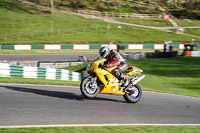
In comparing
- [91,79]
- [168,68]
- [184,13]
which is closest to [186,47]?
[168,68]

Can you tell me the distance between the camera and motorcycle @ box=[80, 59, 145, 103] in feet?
28.9

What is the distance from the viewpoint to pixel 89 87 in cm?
883

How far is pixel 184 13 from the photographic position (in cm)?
6812

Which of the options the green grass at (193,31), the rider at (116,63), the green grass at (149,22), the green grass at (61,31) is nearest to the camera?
the rider at (116,63)

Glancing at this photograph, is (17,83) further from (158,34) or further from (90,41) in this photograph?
(158,34)

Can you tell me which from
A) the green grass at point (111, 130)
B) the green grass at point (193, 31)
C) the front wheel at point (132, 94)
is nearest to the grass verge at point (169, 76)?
the front wheel at point (132, 94)

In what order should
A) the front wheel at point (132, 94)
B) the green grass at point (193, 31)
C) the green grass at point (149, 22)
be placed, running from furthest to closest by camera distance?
1. the green grass at point (149, 22)
2. the green grass at point (193, 31)
3. the front wheel at point (132, 94)

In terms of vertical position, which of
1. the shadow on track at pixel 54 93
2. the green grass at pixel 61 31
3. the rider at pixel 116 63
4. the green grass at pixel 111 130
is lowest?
the green grass at pixel 111 130

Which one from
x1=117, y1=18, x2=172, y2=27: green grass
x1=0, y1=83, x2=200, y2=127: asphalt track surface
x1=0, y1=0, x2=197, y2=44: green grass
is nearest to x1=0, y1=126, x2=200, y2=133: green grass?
x1=0, y1=83, x2=200, y2=127: asphalt track surface

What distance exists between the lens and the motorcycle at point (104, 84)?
8.80 metres

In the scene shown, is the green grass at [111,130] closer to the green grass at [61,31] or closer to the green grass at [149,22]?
the green grass at [61,31]

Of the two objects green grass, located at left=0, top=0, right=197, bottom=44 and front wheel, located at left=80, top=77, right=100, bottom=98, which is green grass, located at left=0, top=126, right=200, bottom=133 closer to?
front wheel, located at left=80, top=77, right=100, bottom=98

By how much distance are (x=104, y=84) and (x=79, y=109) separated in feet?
4.54

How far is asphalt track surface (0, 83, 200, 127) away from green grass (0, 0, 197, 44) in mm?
28469
